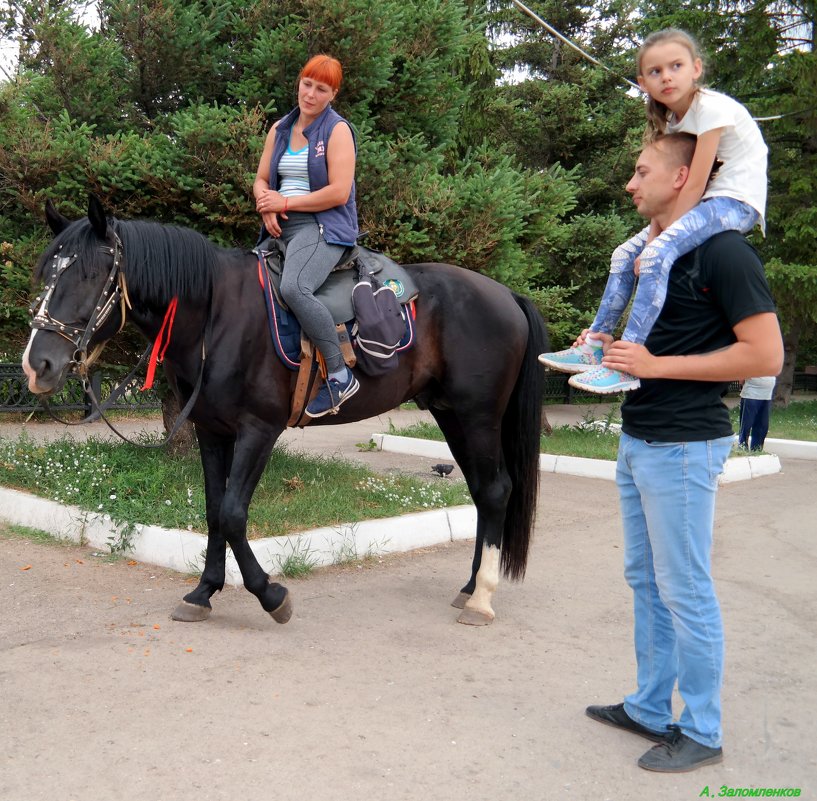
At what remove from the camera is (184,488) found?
20.5ft

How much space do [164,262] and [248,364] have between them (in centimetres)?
67

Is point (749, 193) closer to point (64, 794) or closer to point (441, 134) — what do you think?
point (64, 794)

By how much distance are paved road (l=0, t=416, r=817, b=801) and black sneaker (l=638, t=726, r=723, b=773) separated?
0.04m

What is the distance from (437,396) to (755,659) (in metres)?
2.28

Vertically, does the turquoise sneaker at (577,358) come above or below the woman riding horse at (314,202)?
below

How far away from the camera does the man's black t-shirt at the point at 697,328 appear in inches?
99.9

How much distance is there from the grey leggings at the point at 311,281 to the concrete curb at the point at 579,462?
586 cm

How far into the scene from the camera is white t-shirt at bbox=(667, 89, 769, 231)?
2592mm

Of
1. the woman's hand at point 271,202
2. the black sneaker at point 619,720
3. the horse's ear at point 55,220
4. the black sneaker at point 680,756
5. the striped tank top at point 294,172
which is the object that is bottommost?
the black sneaker at point 619,720

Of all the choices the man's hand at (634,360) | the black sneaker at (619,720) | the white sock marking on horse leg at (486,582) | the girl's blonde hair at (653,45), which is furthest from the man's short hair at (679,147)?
the white sock marking on horse leg at (486,582)

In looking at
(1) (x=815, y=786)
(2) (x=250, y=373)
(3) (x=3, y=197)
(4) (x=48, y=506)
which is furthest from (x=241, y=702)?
(3) (x=3, y=197)

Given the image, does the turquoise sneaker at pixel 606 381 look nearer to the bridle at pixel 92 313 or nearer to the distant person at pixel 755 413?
the bridle at pixel 92 313

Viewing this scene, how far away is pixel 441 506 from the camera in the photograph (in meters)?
6.69

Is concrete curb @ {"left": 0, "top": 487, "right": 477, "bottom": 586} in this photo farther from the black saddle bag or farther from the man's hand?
the man's hand
